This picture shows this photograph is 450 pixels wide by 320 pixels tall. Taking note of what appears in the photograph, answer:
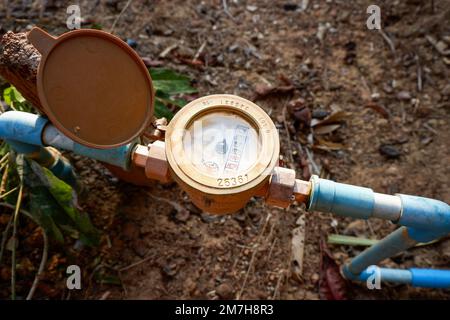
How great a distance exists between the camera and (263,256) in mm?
1404

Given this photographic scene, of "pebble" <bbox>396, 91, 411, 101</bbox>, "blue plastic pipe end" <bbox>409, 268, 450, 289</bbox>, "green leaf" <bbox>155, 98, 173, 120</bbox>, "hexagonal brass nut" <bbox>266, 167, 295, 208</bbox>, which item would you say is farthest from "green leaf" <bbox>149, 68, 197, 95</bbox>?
"blue plastic pipe end" <bbox>409, 268, 450, 289</bbox>

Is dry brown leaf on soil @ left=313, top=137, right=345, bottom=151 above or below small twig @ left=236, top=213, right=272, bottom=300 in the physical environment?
above

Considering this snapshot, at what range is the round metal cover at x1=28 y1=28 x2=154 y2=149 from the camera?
86cm

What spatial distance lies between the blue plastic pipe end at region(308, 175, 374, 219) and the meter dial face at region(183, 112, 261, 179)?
18 centimetres

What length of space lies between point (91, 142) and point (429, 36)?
1394 mm

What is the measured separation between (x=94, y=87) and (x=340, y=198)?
1.91 ft

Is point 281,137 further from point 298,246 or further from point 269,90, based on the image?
point 298,246

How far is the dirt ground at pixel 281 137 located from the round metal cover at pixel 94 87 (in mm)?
568

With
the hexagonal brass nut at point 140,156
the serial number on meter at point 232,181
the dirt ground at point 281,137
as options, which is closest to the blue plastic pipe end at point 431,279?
the dirt ground at point 281,137

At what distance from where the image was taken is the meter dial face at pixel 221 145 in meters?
0.87

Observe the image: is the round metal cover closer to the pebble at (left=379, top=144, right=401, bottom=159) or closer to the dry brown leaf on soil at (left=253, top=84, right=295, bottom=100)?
the dry brown leaf on soil at (left=253, top=84, right=295, bottom=100)

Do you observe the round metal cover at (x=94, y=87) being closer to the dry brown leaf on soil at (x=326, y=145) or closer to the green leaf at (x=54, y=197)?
the green leaf at (x=54, y=197)

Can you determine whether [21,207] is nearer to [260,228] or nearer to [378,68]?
[260,228]
